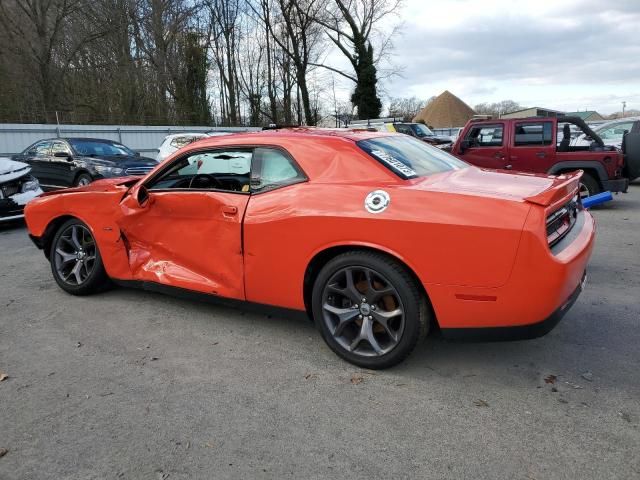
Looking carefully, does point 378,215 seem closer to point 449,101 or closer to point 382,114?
point 382,114

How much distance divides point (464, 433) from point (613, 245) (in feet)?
16.4

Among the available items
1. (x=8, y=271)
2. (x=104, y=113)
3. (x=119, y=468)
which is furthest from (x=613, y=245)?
(x=104, y=113)

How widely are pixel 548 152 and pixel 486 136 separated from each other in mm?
1208

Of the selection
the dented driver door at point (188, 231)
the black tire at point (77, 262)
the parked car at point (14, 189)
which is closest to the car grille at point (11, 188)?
the parked car at point (14, 189)

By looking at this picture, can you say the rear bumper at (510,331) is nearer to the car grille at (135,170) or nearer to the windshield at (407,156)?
the windshield at (407,156)

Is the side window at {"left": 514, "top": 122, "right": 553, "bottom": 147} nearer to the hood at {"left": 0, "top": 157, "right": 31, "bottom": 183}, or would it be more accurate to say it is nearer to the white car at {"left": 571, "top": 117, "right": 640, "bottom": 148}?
the white car at {"left": 571, "top": 117, "right": 640, "bottom": 148}

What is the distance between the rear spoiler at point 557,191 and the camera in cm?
265

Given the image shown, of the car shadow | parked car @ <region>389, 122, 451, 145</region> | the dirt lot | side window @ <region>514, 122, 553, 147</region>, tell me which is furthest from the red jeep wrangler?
the car shadow

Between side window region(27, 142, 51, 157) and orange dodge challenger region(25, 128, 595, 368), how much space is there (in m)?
8.75

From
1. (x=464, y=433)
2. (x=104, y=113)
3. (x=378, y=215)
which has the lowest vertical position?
(x=464, y=433)

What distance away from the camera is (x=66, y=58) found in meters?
22.5

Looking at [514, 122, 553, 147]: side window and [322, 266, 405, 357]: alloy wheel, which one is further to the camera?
[514, 122, 553, 147]: side window

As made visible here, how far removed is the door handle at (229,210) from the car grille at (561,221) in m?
2.07

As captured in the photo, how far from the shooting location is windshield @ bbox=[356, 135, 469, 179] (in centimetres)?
325
